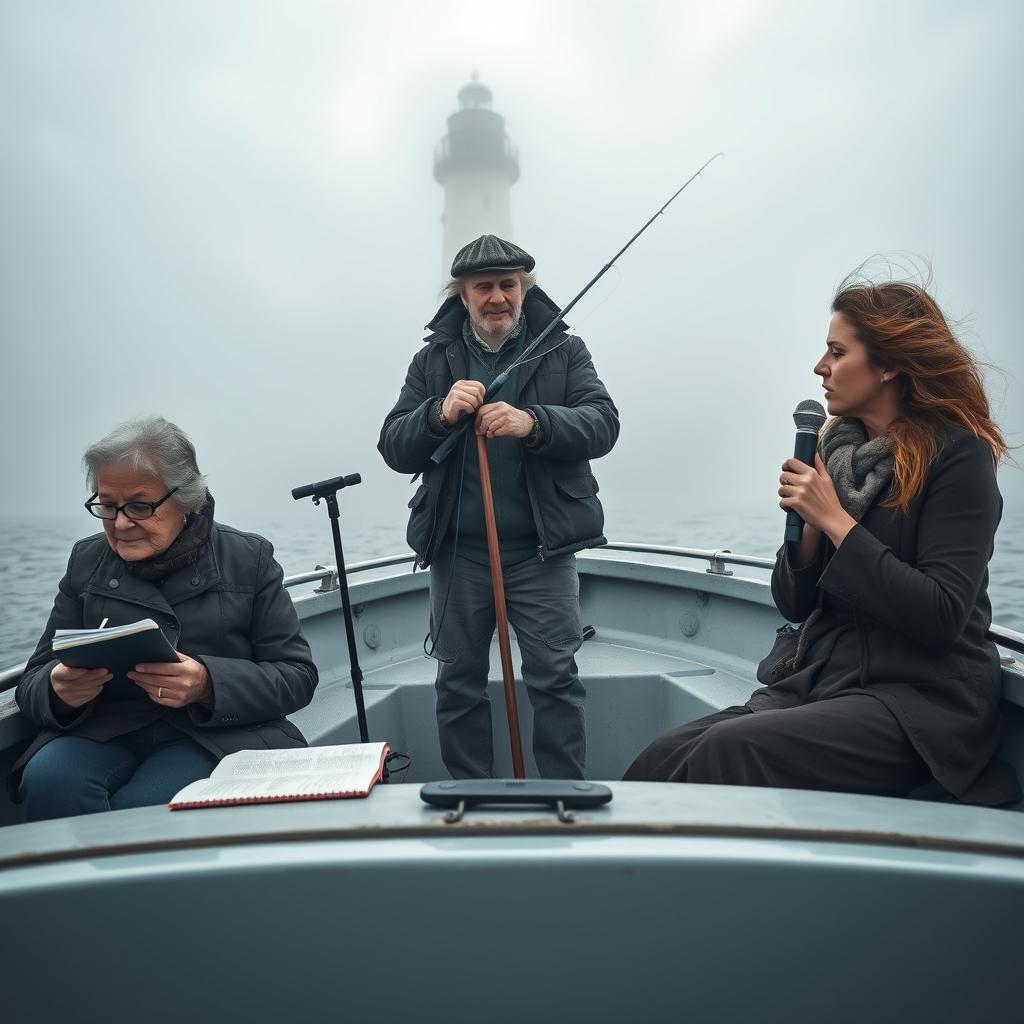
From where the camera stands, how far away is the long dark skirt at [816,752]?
1.41 metres

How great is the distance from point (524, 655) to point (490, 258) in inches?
46.6

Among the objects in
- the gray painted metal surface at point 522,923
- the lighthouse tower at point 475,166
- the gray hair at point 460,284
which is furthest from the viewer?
the lighthouse tower at point 475,166

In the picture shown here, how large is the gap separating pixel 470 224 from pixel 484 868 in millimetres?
49682

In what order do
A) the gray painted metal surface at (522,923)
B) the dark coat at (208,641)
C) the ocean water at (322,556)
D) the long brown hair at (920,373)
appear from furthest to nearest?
1. the ocean water at (322,556)
2. the dark coat at (208,641)
3. the long brown hair at (920,373)
4. the gray painted metal surface at (522,923)

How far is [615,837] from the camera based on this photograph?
2.44 ft

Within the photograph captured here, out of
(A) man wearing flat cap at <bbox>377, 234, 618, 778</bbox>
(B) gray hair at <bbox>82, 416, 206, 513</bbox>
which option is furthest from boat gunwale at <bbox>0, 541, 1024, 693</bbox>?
(B) gray hair at <bbox>82, 416, 206, 513</bbox>

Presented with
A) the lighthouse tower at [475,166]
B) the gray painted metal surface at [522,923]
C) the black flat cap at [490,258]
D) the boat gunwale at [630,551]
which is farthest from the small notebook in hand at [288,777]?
the lighthouse tower at [475,166]

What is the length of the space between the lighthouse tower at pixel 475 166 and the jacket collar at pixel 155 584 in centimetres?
4795

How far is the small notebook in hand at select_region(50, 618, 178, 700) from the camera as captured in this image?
146 cm

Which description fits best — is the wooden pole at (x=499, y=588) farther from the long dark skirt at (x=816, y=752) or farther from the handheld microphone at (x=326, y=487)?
the long dark skirt at (x=816, y=752)

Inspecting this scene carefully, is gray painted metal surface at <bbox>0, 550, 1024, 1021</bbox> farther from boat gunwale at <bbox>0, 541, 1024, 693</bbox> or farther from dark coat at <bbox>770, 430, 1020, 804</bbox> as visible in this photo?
boat gunwale at <bbox>0, 541, 1024, 693</bbox>

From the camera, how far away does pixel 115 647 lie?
150 cm

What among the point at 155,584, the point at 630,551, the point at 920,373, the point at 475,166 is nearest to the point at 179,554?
the point at 155,584

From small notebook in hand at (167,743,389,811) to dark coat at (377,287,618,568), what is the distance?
1045 mm
